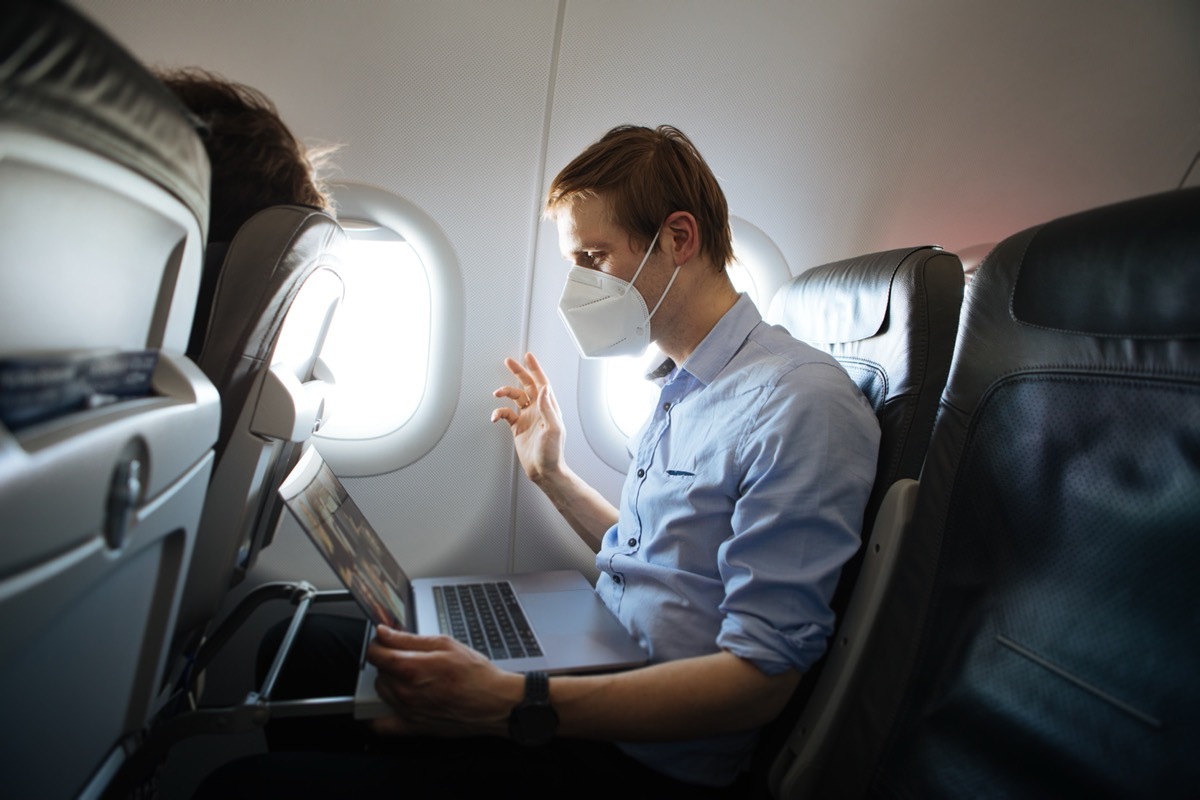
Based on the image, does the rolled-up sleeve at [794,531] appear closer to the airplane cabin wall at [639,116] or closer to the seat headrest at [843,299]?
the seat headrest at [843,299]

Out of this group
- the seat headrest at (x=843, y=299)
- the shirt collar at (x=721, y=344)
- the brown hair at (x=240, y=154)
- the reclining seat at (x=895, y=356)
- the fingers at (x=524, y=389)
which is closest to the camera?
the brown hair at (x=240, y=154)

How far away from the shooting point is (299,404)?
3.56ft

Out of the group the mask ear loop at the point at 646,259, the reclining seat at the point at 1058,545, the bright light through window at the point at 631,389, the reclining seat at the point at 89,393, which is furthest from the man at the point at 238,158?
the bright light through window at the point at 631,389

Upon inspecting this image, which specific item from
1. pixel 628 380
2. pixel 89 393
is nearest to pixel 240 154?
pixel 89 393

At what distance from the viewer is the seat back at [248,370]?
3.23 ft

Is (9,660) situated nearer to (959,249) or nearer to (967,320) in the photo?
(967,320)

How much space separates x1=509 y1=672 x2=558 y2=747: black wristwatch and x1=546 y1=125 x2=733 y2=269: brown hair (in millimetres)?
976

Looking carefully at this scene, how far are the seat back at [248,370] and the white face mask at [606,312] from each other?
2.08 ft

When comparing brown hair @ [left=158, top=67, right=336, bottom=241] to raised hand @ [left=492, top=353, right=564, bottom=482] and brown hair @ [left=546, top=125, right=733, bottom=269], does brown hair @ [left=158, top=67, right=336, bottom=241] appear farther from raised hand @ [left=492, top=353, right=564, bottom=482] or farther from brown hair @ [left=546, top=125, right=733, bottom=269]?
raised hand @ [left=492, top=353, right=564, bottom=482]

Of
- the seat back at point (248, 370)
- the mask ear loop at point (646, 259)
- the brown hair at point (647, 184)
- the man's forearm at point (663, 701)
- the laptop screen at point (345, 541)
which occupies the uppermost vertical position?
the brown hair at point (647, 184)

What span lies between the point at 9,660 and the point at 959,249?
2840 mm

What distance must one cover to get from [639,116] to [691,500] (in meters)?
1.32

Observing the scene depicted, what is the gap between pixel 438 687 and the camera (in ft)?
3.36

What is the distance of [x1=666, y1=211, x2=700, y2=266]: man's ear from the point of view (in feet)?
5.12
